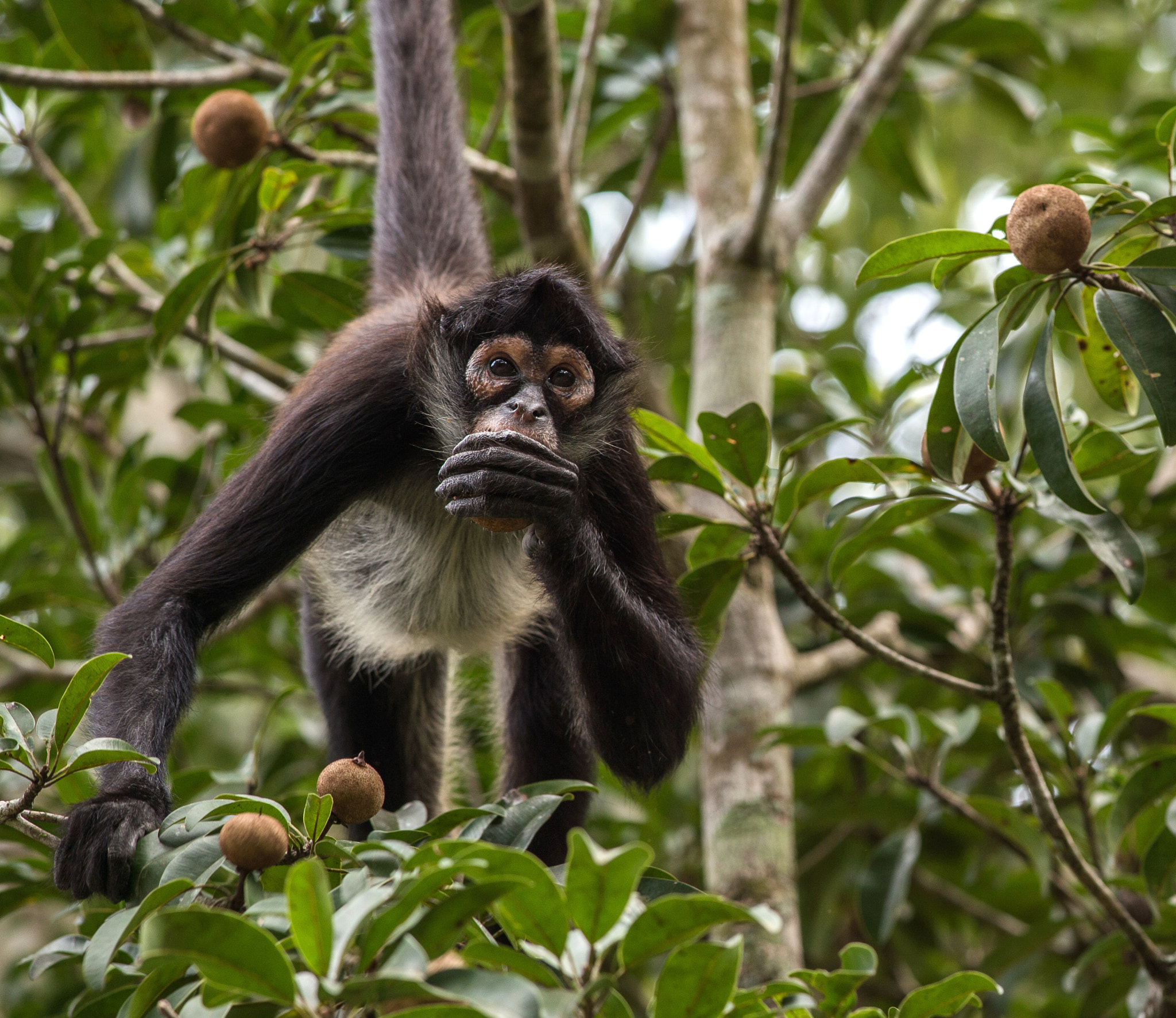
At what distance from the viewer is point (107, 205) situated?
5566 millimetres

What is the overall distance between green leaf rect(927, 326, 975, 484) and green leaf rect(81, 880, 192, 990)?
5.61ft

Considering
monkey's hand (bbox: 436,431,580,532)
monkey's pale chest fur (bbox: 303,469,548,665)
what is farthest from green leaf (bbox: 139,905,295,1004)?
monkey's pale chest fur (bbox: 303,469,548,665)

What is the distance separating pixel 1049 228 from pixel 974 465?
2.19ft

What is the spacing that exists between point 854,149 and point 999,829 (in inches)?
86.9

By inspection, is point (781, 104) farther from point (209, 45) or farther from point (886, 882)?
point (886, 882)

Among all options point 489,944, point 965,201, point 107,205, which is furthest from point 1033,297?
point 965,201

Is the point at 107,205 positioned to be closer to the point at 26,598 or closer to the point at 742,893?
the point at 26,598

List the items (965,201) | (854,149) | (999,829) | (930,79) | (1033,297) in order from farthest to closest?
(965,201), (930,79), (854,149), (999,829), (1033,297)

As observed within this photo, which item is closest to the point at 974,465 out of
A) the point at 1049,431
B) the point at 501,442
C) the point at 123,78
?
the point at 1049,431

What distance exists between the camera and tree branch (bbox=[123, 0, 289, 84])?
3996 mm

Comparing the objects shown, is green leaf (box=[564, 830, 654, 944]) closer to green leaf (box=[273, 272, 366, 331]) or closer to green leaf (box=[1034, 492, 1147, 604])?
green leaf (box=[1034, 492, 1147, 604])

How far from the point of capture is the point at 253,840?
176cm

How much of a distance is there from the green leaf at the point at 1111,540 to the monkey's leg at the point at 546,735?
1.37m

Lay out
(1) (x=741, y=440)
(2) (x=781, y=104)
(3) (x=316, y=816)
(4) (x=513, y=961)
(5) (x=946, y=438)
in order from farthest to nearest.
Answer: (2) (x=781, y=104) < (1) (x=741, y=440) < (5) (x=946, y=438) < (3) (x=316, y=816) < (4) (x=513, y=961)
